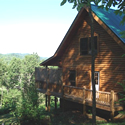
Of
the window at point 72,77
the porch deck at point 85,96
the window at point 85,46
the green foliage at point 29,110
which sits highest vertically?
the window at point 85,46

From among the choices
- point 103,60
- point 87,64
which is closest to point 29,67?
point 87,64

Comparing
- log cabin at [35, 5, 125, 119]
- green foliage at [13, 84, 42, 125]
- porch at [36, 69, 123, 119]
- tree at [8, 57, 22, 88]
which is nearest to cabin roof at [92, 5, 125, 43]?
log cabin at [35, 5, 125, 119]

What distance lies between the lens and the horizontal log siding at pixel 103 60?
1400 centimetres

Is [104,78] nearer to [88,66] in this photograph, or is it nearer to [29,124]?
[88,66]

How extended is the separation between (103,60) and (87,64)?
75.6 inches

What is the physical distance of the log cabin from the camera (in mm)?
13677

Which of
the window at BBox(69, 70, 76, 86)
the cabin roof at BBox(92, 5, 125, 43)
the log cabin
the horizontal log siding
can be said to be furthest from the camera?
the window at BBox(69, 70, 76, 86)

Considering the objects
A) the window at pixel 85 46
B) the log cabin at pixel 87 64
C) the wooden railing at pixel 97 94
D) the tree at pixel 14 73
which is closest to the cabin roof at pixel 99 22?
the log cabin at pixel 87 64

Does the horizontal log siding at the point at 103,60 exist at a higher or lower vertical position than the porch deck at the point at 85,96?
higher

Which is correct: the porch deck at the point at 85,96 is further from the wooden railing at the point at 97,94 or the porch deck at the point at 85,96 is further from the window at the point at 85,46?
the window at the point at 85,46

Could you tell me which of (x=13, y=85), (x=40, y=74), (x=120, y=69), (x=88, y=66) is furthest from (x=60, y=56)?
(x=13, y=85)

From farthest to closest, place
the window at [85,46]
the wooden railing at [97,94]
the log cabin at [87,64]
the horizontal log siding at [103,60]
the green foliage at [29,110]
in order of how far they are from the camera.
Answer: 1. the window at [85,46]
2. the horizontal log siding at [103,60]
3. the log cabin at [87,64]
4. the green foliage at [29,110]
5. the wooden railing at [97,94]

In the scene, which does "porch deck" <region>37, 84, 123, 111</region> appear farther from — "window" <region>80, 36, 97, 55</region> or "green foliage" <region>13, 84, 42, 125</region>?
"window" <region>80, 36, 97, 55</region>

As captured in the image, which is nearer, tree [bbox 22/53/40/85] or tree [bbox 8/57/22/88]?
tree [bbox 8/57/22/88]
